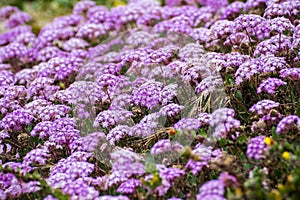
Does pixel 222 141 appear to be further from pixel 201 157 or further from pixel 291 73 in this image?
pixel 291 73

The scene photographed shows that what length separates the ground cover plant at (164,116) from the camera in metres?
3.59

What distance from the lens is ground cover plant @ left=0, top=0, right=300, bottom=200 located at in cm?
359

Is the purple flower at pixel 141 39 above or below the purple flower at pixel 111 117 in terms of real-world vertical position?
above

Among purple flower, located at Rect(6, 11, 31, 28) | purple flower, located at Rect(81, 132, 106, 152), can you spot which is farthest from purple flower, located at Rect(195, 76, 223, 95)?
purple flower, located at Rect(6, 11, 31, 28)

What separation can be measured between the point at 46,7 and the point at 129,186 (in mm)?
7731

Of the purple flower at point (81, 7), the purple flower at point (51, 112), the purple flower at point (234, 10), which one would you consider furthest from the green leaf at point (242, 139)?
the purple flower at point (81, 7)

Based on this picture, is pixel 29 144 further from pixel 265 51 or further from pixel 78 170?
pixel 265 51

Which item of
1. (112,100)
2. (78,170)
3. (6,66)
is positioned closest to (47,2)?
(6,66)

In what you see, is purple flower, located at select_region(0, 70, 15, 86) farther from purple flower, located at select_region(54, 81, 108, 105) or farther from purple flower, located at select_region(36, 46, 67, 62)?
purple flower, located at select_region(54, 81, 108, 105)

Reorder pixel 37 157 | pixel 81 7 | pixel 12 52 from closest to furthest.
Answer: pixel 37 157
pixel 12 52
pixel 81 7

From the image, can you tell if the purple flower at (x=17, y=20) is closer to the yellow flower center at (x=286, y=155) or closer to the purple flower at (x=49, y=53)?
the purple flower at (x=49, y=53)

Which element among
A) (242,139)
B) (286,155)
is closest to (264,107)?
(242,139)

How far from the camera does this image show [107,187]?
3.73 metres

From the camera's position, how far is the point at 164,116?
4363mm
